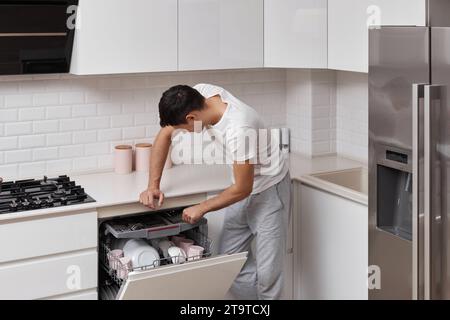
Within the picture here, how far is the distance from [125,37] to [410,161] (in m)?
1.48

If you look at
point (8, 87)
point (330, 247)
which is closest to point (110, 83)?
point (8, 87)

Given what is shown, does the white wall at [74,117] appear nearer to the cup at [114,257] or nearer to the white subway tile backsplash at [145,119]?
the white subway tile backsplash at [145,119]

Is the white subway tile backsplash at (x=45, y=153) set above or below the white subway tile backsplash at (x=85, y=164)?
above

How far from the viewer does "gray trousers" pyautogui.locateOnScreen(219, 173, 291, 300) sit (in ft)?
9.60

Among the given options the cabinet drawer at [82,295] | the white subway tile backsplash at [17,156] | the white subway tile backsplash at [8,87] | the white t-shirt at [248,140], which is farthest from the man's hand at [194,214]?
the white subway tile backsplash at [8,87]

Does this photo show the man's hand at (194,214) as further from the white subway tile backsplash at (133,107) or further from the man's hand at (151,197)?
the white subway tile backsplash at (133,107)

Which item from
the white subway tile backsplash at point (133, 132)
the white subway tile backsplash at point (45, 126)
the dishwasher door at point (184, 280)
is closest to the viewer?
the dishwasher door at point (184, 280)

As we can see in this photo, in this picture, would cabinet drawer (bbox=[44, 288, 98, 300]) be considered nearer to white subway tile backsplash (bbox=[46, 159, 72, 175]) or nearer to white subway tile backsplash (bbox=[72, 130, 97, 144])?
white subway tile backsplash (bbox=[46, 159, 72, 175])

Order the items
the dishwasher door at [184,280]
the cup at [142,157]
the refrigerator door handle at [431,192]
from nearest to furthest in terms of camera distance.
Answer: the refrigerator door handle at [431,192] < the dishwasher door at [184,280] < the cup at [142,157]

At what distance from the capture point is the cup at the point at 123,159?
3291mm

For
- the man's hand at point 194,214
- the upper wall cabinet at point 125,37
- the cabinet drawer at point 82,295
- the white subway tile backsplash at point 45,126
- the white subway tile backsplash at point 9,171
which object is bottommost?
the cabinet drawer at point 82,295

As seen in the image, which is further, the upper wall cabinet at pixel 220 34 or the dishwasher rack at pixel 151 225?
the upper wall cabinet at pixel 220 34

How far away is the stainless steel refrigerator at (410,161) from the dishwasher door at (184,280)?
56 cm

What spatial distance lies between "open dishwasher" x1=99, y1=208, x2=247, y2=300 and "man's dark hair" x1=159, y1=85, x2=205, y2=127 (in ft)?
1.51
